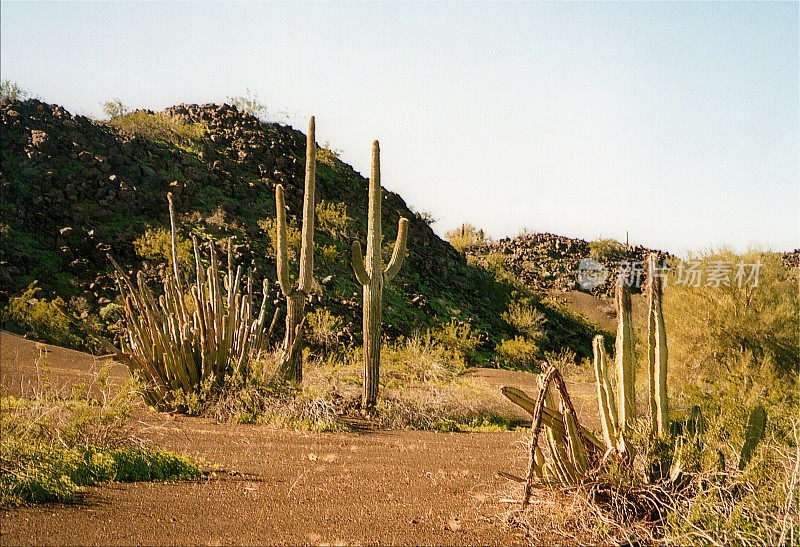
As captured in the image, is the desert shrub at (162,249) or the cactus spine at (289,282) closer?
the cactus spine at (289,282)

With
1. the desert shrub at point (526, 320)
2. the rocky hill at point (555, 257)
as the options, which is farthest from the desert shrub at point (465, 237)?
the desert shrub at point (526, 320)

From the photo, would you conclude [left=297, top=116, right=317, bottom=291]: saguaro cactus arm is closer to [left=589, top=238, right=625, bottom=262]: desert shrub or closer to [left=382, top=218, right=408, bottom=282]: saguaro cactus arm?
[left=382, top=218, right=408, bottom=282]: saguaro cactus arm

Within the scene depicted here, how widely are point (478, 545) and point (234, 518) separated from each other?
1527 mm

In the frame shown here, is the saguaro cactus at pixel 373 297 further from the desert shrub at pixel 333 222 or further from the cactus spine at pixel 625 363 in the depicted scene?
the desert shrub at pixel 333 222

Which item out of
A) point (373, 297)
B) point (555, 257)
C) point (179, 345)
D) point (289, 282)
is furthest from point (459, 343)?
point (555, 257)

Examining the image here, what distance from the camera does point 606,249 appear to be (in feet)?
133

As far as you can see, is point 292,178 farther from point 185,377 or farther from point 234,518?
point 234,518

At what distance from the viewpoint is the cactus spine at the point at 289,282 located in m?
8.05

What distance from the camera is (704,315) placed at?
12.8 metres

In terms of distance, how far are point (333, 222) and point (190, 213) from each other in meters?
5.80

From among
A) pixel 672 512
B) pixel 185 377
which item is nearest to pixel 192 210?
pixel 185 377

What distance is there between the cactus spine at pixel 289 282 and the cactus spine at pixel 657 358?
5.07 m

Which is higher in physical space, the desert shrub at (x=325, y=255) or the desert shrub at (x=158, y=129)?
the desert shrub at (x=158, y=129)

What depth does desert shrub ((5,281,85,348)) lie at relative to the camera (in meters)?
11.9
